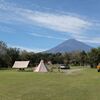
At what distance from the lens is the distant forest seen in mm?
85312

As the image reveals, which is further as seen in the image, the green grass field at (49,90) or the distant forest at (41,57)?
the distant forest at (41,57)

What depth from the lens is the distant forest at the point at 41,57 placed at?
85.3 m

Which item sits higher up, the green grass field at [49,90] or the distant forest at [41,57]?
the distant forest at [41,57]

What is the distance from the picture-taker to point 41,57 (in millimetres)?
114188

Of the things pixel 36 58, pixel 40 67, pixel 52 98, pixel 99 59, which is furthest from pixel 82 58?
pixel 52 98

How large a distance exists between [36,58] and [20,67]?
3969 cm

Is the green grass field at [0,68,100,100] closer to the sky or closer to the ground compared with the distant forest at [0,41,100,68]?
closer to the ground

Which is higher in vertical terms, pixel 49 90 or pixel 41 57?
pixel 41 57

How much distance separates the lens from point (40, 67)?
5506 centimetres

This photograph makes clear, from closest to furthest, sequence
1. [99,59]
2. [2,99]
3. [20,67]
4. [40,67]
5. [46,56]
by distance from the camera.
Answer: [2,99], [40,67], [20,67], [99,59], [46,56]

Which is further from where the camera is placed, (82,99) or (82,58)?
(82,58)

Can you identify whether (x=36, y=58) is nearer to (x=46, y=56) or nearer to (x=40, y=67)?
(x=46, y=56)

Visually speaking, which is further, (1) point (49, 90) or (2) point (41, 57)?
(2) point (41, 57)

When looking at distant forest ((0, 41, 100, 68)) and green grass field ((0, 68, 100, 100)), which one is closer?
green grass field ((0, 68, 100, 100))
